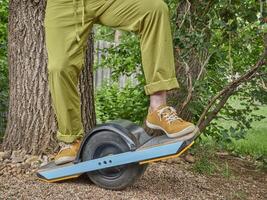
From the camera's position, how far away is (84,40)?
3840 millimetres

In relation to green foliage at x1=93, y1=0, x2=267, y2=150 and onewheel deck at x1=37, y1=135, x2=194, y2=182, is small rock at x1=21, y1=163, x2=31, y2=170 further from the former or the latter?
green foliage at x1=93, y1=0, x2=267, y2=150

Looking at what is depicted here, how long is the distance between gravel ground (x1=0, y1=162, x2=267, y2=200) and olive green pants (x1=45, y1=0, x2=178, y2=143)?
0.35m

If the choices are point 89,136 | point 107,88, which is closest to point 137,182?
point 89,136

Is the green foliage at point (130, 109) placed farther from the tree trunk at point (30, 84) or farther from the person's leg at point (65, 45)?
the person's leg at point (65, 45)

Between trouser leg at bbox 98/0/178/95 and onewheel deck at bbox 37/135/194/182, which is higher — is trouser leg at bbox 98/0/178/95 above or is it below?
above

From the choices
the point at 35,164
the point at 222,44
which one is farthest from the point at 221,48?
the point at 35,164

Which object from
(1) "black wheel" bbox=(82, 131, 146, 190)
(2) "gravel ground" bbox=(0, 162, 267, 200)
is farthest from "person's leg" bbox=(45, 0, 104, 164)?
(2) "gravel ground" bbox=(0, 162, 267, 200)

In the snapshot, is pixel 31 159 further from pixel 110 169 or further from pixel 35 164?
pixel 110 169

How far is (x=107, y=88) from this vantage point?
9594 mm

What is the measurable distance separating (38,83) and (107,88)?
200 inches

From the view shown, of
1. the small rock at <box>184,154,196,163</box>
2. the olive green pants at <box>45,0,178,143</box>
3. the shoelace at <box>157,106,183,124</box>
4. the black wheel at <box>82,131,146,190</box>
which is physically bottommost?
the small rock at <box>184,154,196,163</box>

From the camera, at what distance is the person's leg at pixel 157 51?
356 centimetres

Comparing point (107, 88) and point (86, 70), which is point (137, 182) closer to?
point (86, 70)

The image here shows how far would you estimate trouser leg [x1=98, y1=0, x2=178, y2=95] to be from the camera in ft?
11.7
